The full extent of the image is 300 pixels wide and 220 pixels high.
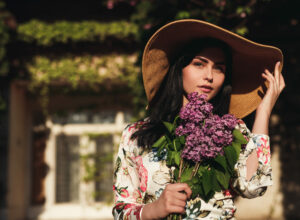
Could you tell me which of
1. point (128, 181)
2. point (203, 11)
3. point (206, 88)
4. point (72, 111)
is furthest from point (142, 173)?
point (72, 111)

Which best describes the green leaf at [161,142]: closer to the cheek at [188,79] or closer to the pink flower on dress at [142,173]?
the pink flower on dress at [142,173]

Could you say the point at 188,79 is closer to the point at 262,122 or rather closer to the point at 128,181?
the point at 262,122

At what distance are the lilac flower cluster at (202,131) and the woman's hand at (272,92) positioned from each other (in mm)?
284

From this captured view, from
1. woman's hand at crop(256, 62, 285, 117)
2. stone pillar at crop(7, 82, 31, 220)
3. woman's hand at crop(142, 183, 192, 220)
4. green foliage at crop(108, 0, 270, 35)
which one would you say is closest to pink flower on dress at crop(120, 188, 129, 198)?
woman's hand at crop(142, 183, 192, 220)

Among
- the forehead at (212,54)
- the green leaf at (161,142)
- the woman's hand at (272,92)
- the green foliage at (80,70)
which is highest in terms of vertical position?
the green foliage at (80,70)

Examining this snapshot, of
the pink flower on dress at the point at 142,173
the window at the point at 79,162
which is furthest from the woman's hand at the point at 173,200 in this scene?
the window at the point at 79,162

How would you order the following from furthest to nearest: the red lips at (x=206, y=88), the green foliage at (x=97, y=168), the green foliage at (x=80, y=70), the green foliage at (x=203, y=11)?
the green foliage at (x=97, y=168) → the green foliage at (x=80, y=70) → the green foliage at (x=203, y=11) → the red lips at (x=206, y=88)

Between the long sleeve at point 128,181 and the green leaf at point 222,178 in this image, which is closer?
the green leaf at point 222,178

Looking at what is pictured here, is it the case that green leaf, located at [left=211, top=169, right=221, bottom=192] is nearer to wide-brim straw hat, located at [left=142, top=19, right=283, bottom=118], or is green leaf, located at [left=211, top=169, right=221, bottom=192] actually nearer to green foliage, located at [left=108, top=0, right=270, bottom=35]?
wide-brim straw hat, located at [left=142, top=19, right=283, bottom=118]

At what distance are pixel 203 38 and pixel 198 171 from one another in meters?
0.73

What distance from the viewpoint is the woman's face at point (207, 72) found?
68.4 inches

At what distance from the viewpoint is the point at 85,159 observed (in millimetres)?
6223

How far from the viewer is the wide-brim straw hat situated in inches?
68.8

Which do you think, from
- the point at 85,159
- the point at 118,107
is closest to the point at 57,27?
the point at 118,107
